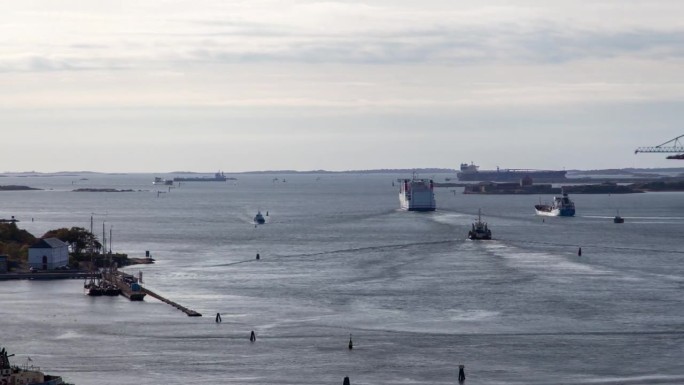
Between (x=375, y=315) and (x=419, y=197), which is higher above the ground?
(x=419, y=197)

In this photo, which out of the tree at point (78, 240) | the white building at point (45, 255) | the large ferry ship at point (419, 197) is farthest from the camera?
the large ferry ship at point (419, 197)

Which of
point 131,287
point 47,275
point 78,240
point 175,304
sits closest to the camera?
point 175,304

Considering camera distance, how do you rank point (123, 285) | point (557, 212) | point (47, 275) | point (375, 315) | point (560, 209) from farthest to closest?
point (557, 212)
point (560, 209)
point (47, 275)
point (123, 285)
point (375, 315)

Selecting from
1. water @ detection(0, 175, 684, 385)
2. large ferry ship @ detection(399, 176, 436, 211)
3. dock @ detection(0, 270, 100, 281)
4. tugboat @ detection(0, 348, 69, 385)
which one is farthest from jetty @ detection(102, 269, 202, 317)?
large ferry ship @ detection(399, 176, 436, 211)

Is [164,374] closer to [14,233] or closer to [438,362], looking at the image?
[438,362]

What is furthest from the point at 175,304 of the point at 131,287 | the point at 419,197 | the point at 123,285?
the point at 419,197

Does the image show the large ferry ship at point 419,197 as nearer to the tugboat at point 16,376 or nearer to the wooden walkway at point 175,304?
the wooden walkway at point 175,304

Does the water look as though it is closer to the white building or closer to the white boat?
the white building

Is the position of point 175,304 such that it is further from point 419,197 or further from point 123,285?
point 419,197

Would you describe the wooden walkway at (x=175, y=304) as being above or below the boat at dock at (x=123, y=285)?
below

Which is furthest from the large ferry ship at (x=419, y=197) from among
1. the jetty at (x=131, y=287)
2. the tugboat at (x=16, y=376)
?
the tugboat at (x=16, y=376)
